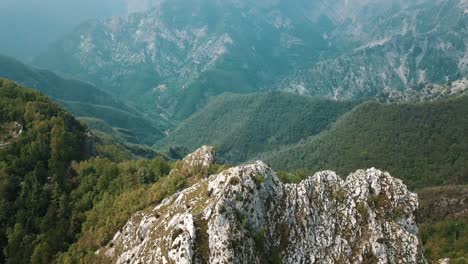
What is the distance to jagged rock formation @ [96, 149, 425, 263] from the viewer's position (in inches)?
2282

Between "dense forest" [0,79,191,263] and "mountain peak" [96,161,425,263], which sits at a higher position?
"dense forest" [0,79,191,263]

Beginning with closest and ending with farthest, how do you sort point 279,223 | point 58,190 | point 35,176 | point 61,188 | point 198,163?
point 279,223, point 198,163, point 58,190, point 61,188, point 35,176

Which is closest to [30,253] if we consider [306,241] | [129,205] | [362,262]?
[129,205]

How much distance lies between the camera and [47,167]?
4311 inches

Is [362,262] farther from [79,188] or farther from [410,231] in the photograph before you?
[79,188]

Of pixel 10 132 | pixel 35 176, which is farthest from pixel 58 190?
pixel 10 132

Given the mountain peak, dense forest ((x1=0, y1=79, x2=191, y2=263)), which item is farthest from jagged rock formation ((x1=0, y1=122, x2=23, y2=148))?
the mountain peak

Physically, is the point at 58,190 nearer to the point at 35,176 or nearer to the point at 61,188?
the point at 61,188

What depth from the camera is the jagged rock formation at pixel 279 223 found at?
190ft

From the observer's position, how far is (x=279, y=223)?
64062 millimetres

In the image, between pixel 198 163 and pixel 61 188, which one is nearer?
pixel 198 163

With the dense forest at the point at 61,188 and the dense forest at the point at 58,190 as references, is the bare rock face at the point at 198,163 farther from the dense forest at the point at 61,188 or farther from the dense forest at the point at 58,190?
the dense forest at the point at 58,190

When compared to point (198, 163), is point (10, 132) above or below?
above

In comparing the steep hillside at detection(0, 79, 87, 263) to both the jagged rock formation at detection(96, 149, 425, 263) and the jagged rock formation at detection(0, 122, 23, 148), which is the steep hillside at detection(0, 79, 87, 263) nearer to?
the jagged rock formation at detection(0, 122, 23, 148)
